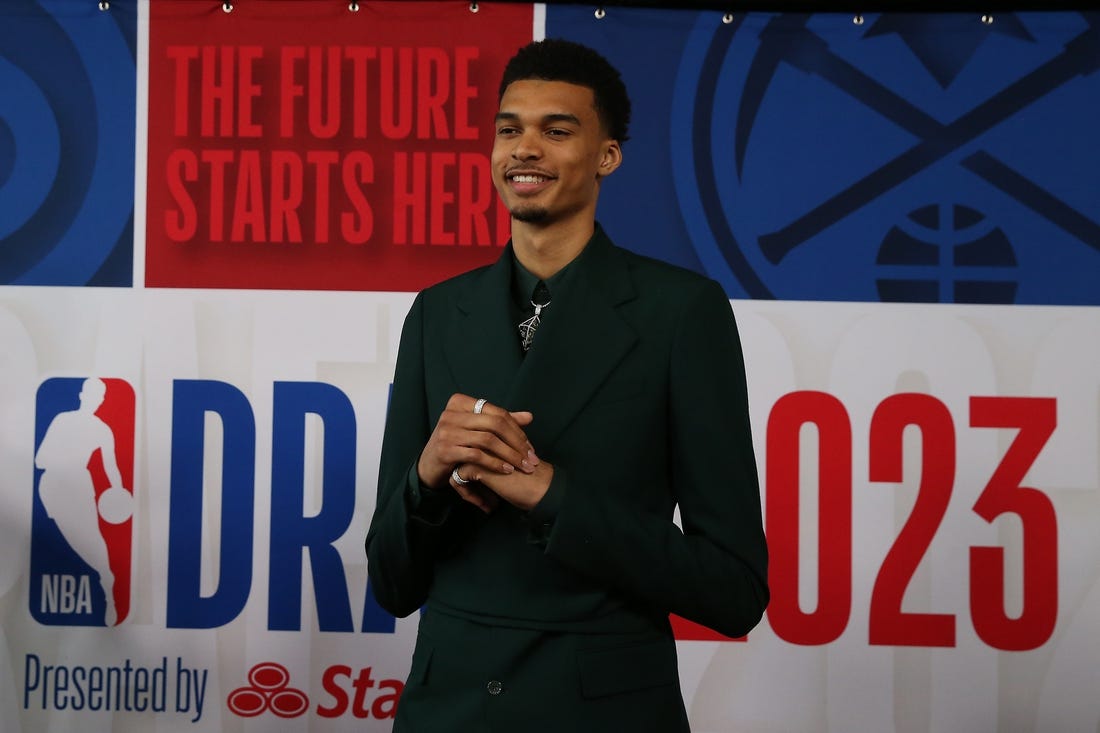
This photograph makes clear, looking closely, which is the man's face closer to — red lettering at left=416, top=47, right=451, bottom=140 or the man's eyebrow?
the man's eyebrow

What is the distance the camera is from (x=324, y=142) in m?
2.60

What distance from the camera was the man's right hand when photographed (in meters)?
0.97

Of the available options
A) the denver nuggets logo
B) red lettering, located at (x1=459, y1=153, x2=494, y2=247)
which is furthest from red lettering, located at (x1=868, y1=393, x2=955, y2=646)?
red lettering, located at (x1=459, y1=153, x2=494, y2=247)

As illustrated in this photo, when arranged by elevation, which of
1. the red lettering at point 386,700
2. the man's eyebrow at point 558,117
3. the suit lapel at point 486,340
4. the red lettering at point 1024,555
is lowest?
the red lettering at point 386,700

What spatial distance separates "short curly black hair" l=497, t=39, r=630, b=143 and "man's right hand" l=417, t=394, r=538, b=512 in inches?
15.0

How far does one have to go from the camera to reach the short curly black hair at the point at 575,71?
1.17 metres

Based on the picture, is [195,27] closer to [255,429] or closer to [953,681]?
[255,429]

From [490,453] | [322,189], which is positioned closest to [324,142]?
[322,189]

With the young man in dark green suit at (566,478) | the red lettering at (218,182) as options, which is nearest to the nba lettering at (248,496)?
the red lettering at (218,182)

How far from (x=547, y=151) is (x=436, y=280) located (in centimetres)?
147

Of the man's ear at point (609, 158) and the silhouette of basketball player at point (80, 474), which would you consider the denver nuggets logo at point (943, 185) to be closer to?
the man's ear at point (609, 158)

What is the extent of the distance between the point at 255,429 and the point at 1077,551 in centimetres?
191

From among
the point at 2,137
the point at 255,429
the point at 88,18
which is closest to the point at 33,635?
the point at 255,429

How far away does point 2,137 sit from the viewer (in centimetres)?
262
